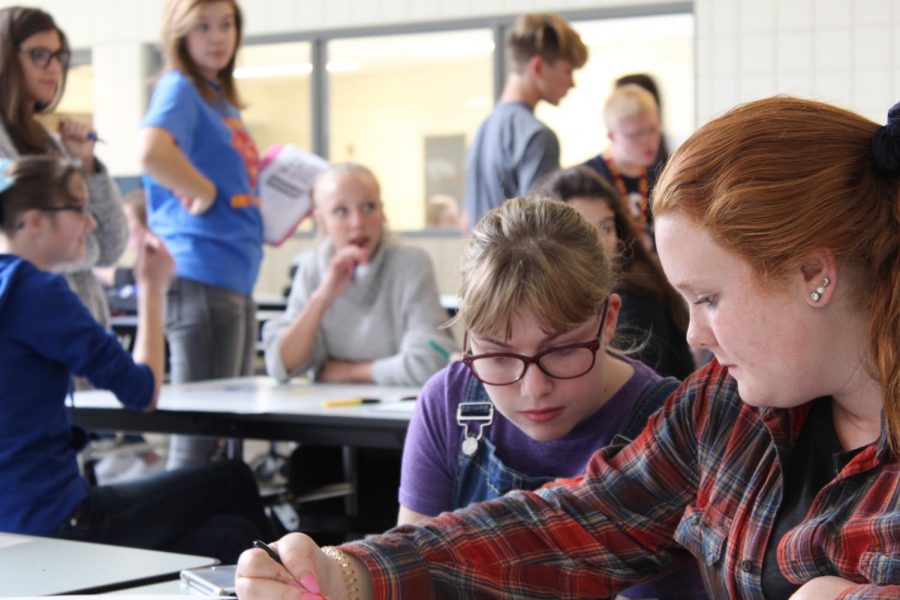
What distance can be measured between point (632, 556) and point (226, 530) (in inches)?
52.3

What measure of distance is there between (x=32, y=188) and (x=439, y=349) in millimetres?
1113

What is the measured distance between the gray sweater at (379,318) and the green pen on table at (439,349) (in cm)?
4

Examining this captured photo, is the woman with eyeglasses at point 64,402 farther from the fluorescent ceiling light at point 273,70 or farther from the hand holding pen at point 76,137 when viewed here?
the fluorescent ceiling light at point 273,70

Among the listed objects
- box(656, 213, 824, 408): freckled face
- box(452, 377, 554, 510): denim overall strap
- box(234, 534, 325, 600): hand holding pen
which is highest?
box(656, 213, 824, 408): freckled face

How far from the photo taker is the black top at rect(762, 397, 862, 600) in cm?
113

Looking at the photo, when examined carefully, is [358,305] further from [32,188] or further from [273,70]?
[273,70]

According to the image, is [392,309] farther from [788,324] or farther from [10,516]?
[788,324]

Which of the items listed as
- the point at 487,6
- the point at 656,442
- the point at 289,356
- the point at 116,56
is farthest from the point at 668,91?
the point at 656,442

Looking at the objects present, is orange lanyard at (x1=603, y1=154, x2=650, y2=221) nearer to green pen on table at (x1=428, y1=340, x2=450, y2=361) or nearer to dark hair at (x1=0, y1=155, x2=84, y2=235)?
green pen on table at (x1=428, y1=340, x2=450, y2=361)

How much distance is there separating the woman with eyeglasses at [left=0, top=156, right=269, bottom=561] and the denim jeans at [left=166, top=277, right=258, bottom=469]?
588 millimetres

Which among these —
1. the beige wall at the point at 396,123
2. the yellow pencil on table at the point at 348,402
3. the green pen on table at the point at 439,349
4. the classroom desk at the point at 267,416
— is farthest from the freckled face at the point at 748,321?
the beige wall at the point at 396,123

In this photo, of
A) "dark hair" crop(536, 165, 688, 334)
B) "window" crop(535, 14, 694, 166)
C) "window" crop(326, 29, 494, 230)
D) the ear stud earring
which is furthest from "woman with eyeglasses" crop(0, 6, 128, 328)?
"window" crop(326, 29, 494, 230)

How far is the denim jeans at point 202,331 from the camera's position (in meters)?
3.38

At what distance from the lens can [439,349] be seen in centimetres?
312
